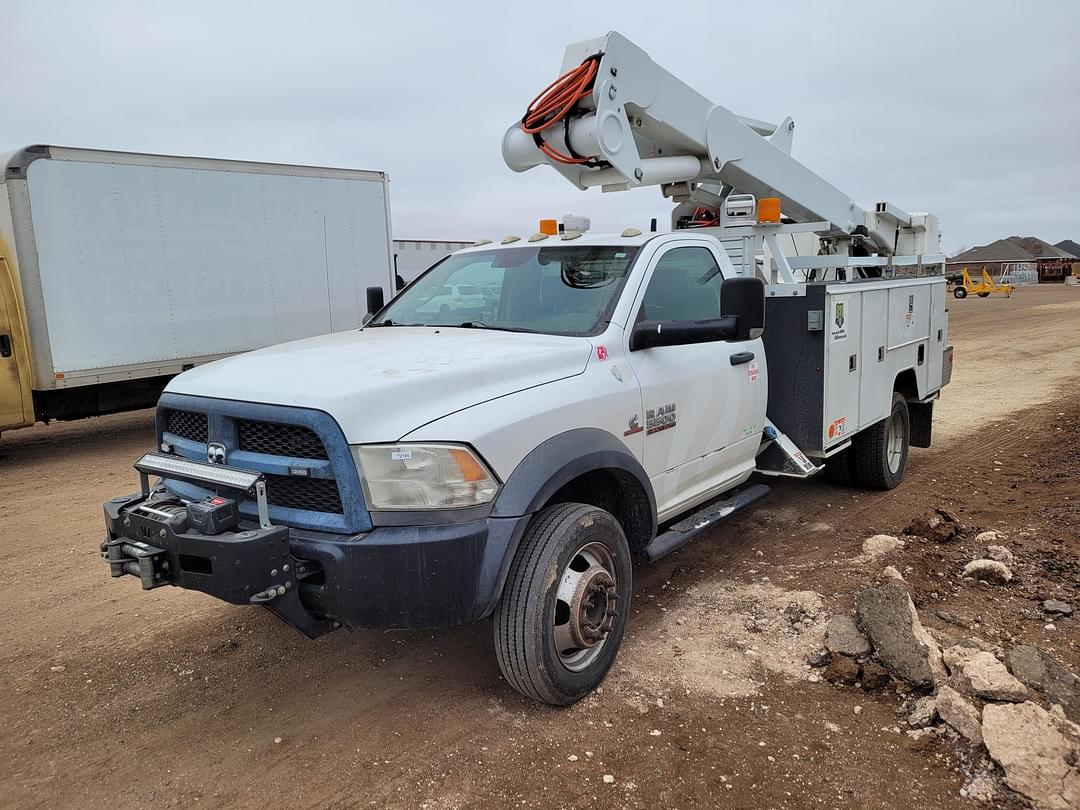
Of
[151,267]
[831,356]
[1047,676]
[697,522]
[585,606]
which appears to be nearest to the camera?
[1047,676]

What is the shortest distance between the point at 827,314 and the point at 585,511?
268cm

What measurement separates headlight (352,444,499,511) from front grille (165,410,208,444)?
3.08ft

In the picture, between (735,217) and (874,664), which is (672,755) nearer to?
(874,664)

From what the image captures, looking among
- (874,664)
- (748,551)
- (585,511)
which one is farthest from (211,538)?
(748,551)

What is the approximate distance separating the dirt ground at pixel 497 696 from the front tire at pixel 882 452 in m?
0.59

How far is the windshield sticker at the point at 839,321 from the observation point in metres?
5.29

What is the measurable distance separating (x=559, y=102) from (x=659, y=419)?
6.91 ft

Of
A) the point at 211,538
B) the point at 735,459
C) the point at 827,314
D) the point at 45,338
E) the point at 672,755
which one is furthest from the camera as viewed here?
the point at 45,338

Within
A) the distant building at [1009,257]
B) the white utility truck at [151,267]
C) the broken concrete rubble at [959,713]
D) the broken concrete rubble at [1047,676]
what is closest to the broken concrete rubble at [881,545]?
the broken concrete rubble at [1047,676]

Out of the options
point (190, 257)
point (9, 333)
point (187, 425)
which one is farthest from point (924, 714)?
point (190, 257)

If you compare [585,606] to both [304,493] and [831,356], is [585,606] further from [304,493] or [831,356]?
[831,356]

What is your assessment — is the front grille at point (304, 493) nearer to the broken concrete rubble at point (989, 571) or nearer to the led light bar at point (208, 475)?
the led light bar at point (208, 475)

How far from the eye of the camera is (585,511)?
11.1 ft

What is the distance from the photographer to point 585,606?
3.39 m
